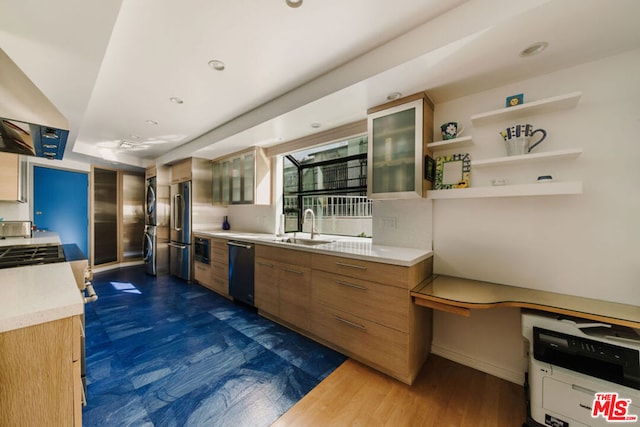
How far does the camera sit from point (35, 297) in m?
0.84

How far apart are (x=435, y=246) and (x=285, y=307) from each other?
1.60 metres

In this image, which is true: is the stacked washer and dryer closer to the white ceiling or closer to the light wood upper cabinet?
the light wood upper cabinet

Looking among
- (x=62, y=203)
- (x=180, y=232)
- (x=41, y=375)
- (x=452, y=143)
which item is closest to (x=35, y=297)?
(x=41, y=375)

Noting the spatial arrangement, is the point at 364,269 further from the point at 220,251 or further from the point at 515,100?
the point at 220,251

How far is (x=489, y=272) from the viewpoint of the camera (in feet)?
6.06

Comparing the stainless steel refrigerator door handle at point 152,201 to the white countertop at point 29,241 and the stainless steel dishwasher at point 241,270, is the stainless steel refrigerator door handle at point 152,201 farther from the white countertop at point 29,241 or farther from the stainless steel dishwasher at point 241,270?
the stainless steel dishwasher at point 241,270

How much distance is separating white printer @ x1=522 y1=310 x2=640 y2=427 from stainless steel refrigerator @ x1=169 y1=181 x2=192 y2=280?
14.4 ft

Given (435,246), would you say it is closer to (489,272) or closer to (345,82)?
(489,272)

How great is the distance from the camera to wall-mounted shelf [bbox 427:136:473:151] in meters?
1.81

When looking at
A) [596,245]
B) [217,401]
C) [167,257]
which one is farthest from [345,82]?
[167,257]

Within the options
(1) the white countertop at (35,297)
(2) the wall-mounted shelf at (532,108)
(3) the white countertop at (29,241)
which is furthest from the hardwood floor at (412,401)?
(3) the white countertop at (29,241)

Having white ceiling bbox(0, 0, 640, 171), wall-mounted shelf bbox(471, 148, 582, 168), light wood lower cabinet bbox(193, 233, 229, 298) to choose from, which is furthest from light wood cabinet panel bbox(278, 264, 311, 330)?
wall-mounted shelf bbox(471, 148, 582, 168)

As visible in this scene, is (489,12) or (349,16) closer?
(489,12)

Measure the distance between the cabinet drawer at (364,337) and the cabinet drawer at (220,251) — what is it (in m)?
1.72
